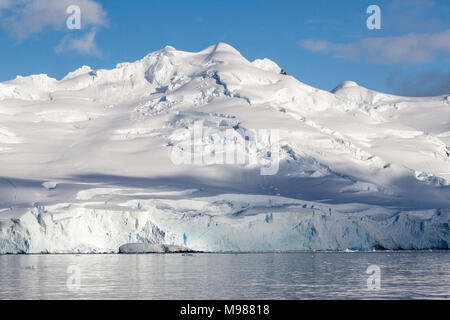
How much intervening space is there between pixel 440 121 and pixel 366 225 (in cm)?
8782

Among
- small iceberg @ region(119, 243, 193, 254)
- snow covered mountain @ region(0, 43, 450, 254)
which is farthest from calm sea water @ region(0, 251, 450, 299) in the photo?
snow covered mountain @ region(0, 43, 450, 254)

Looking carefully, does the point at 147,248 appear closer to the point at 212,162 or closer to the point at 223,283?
the point at 212,162

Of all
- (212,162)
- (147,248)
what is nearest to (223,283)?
(147,248)

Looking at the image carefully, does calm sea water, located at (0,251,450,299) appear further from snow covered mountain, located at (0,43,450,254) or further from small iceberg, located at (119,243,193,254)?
snow covered mountain, located at (0,43,450,254)

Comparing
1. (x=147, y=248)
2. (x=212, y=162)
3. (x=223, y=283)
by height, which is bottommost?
(x=223, y=283)

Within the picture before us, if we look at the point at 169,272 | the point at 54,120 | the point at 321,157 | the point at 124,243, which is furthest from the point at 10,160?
the point at 169,272

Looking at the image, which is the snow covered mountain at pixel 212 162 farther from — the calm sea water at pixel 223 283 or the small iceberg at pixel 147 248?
the calm sea water at pixel 223 283

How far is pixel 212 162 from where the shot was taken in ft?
449

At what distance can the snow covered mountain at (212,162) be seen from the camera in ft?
357

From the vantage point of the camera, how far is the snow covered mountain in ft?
357

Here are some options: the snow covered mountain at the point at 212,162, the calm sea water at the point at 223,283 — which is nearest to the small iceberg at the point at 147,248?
the snow covered mountain at the point at 212,162

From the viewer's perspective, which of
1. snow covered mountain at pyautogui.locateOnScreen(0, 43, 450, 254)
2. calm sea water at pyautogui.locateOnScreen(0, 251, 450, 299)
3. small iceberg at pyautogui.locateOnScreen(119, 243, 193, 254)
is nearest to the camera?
calm sea water at pyautogui.locateOnScreen(0, 251, 450, 299)
